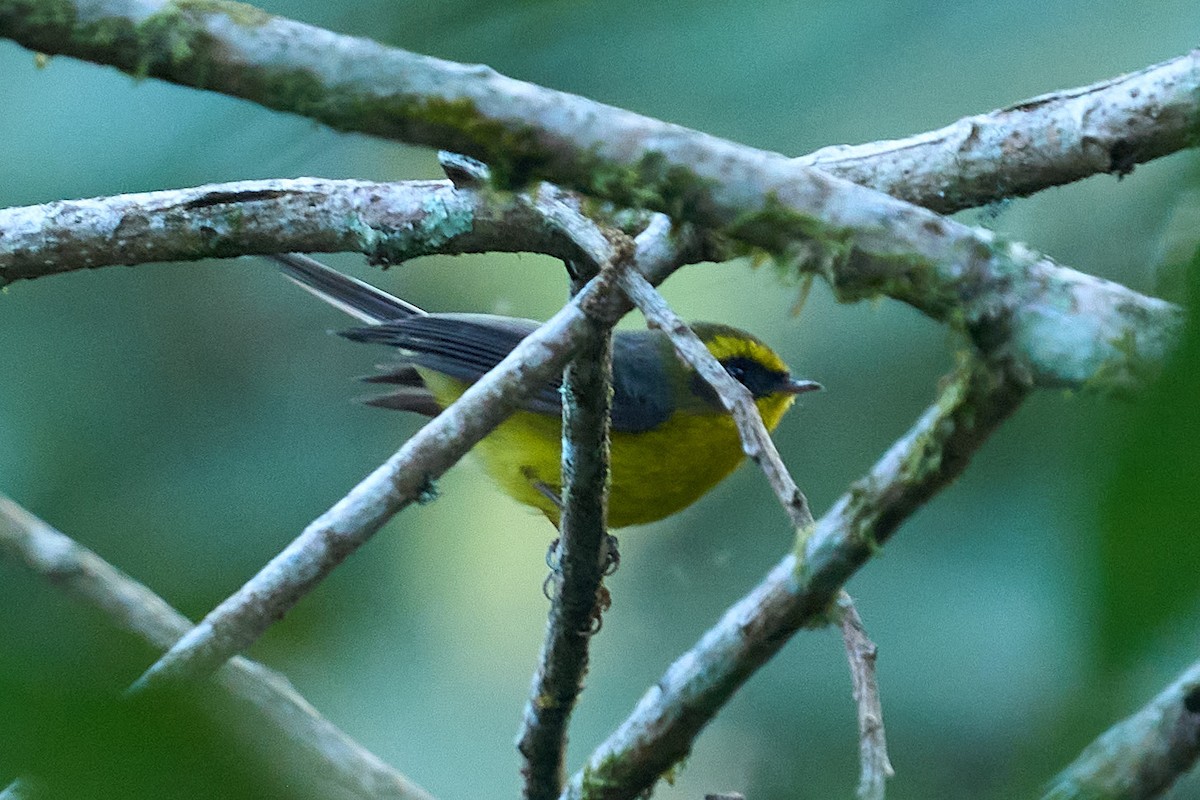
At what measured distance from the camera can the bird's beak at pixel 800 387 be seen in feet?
15.0

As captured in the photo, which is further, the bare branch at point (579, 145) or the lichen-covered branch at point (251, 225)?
the lichen-covered branch at point (251, 225)

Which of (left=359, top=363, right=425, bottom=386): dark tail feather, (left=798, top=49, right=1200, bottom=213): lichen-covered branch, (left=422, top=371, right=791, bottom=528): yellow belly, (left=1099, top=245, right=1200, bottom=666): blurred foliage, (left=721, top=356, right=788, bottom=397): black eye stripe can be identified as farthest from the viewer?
(left=359, top=363, right=425, bottom=386): dark tail feather

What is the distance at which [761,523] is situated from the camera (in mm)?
5230

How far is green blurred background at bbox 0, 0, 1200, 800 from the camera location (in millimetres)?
525

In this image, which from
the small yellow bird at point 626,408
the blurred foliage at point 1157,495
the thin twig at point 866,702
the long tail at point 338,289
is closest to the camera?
the blurred foliage at point 1157,495

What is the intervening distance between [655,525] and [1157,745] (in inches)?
189

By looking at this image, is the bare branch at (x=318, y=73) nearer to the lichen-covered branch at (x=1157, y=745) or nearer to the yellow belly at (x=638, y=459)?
the lichen-covered branch at (x=1157, y=745)

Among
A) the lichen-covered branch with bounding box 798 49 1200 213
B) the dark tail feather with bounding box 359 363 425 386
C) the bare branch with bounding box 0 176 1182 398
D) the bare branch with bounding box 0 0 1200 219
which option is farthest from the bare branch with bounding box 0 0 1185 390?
the dark tail feather with bounding box 359 363 425 386

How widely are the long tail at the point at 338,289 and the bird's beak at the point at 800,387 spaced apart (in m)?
1.45

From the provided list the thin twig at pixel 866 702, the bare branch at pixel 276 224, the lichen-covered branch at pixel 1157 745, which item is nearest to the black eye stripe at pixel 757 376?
the bare branch at pixel 276 224

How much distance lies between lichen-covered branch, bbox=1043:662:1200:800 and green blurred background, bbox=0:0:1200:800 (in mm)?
157

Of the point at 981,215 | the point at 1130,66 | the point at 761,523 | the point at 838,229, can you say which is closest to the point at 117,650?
the point at 838,229

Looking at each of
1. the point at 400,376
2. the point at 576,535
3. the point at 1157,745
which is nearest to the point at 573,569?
the point at 576,535

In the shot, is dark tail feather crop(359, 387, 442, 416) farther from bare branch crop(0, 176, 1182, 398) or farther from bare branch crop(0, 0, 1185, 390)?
bare branch crop(0, 0, 1185, 390)
